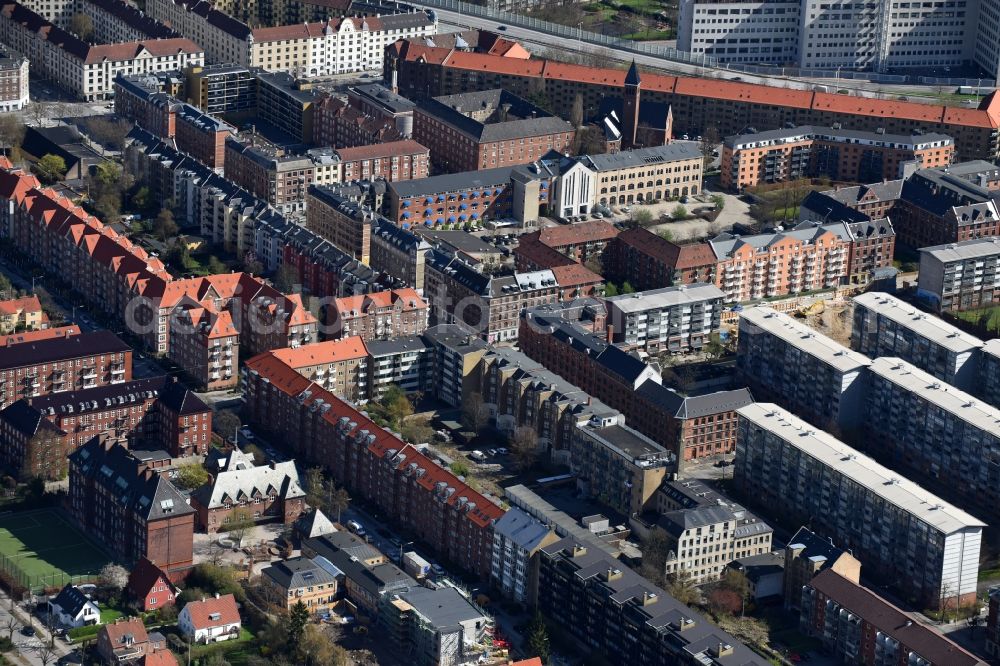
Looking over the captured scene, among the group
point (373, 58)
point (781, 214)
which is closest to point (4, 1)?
point (373, 58)

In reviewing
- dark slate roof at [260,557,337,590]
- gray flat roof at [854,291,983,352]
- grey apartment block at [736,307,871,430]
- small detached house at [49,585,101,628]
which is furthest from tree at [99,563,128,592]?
gray flat roof at [854,291,983,352]

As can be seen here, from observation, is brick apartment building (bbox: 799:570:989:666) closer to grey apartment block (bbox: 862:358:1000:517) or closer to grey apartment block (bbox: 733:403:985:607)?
grey apartment block (bbox: 733:403:985:607)

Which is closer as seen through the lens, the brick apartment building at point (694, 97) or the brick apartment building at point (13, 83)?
the brick apartment building at point (694, 97)

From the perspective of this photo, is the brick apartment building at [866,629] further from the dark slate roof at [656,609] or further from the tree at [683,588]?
the tree at [683,588]

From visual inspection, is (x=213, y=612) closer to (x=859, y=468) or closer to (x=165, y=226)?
(x=859, y=468)

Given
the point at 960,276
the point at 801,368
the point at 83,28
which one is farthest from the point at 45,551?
the point at 83,28

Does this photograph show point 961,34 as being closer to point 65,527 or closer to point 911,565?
point 911,565

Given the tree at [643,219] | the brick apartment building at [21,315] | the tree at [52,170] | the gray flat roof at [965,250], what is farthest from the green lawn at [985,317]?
the tree at [52,170]

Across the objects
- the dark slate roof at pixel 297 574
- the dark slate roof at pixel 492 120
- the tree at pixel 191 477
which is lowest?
the dark slate roof at pixel 297 574
